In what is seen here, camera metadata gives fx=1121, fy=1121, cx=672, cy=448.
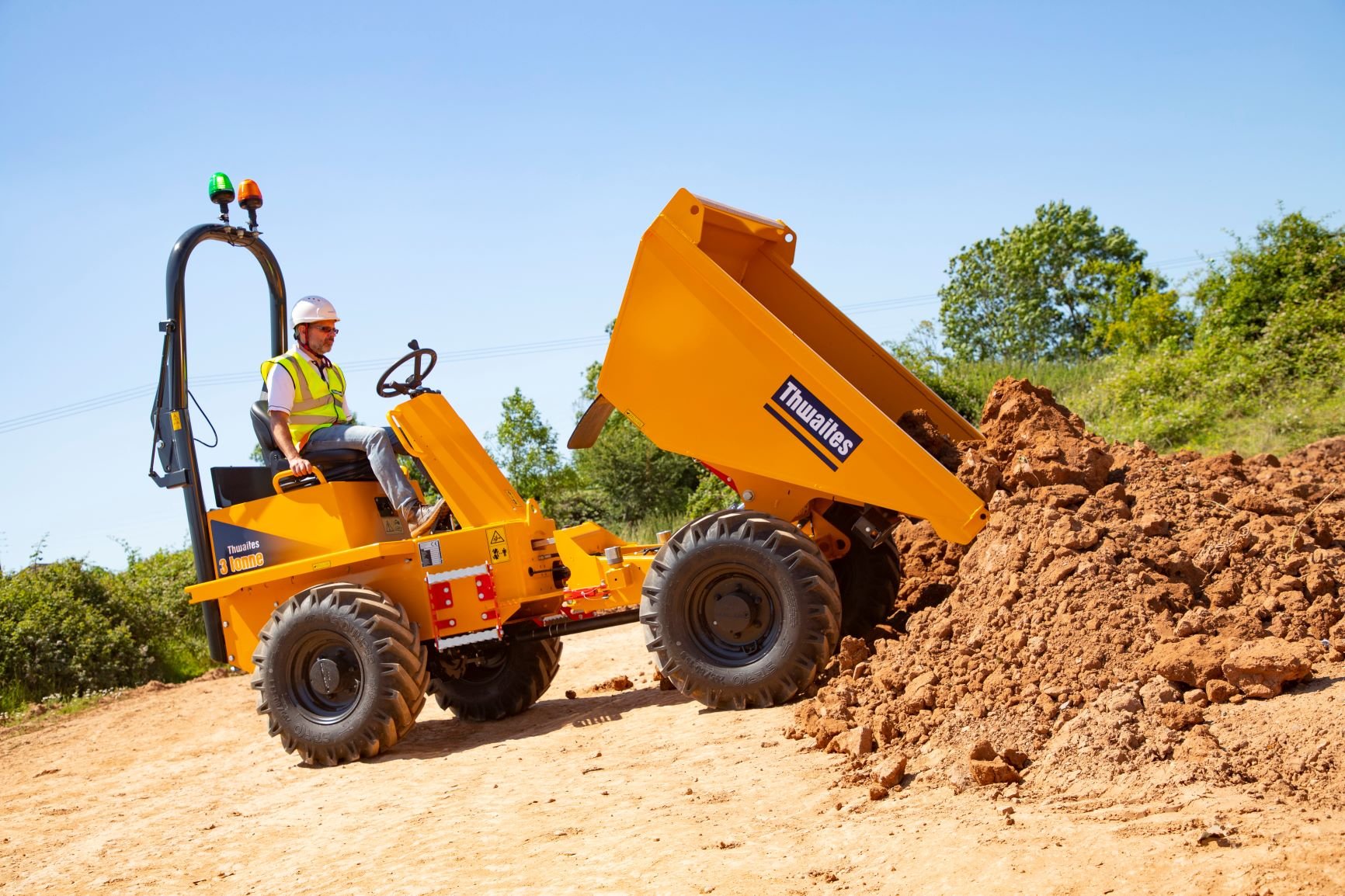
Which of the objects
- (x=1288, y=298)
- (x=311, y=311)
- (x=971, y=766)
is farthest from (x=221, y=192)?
(x=1288, y=298)

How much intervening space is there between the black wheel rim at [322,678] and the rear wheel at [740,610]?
2.01 metres

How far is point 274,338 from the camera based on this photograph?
833cm

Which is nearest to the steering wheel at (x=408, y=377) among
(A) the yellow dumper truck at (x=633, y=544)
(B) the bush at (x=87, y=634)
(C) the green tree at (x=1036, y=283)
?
(A) the yellow dumper truck at (x=633, y=544)

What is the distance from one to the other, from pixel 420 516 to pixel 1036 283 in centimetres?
3862

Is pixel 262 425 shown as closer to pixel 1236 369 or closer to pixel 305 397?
pixel 305 397

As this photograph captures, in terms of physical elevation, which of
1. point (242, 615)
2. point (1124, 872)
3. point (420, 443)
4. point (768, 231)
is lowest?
point (1124, 872)

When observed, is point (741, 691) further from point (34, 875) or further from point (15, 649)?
point (15, 649)

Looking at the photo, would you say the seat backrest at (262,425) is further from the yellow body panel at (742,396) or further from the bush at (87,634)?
the bush at (87,634)

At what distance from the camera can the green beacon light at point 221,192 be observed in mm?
7777

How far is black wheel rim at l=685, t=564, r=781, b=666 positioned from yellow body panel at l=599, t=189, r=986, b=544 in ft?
1.78

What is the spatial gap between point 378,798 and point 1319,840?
439cm

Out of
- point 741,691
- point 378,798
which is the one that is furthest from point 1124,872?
point 378,798

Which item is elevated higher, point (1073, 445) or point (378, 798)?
point (1073, 445)

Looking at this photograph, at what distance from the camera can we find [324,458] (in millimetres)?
7270
